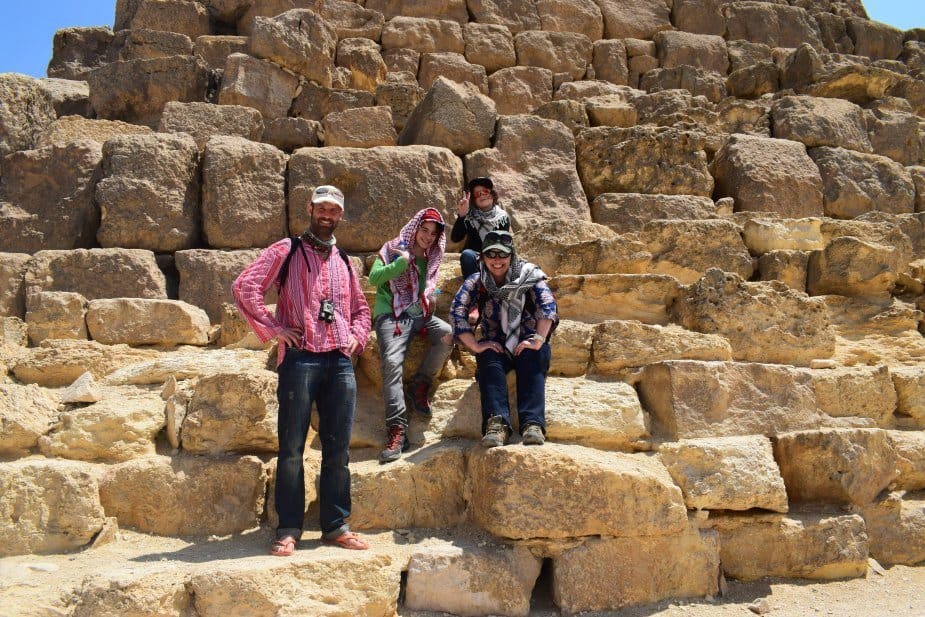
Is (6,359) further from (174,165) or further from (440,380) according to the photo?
(440,380)

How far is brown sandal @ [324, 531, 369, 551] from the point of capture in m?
3.52

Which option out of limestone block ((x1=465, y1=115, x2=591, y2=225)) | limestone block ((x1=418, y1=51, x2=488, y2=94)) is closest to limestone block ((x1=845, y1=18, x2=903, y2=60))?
limestone block ((x1=418, y1=51, x2=488, y2=94))

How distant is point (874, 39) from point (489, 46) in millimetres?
6258

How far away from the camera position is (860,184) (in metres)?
7.40

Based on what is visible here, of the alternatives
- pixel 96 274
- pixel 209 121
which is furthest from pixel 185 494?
pixel 209 121

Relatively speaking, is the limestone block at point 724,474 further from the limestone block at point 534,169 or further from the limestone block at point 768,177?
the limestone block at point 768,177

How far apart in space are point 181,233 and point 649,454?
382 centimetres

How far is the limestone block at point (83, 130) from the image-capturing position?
6.24 m

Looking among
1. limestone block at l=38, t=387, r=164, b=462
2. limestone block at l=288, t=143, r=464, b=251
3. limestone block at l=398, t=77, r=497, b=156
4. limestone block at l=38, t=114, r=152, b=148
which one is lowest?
limestone block at l=38, t=387, r=164, b=462

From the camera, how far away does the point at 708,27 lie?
35.9ft

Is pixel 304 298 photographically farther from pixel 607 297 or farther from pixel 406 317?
pixel 607 297

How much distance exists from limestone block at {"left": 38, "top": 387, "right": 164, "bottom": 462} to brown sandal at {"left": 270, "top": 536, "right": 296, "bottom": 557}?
1044 mm

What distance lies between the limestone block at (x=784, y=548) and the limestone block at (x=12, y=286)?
479cm

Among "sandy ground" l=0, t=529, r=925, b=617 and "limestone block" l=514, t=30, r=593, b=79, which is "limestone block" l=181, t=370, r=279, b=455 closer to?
"sandy ground" l=0, t=529, r=925, b=617
